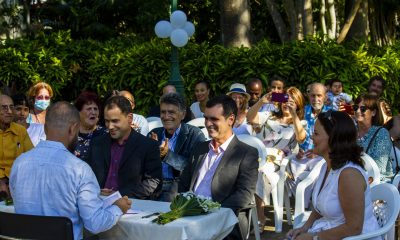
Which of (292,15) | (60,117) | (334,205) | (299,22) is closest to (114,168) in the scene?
(60,117)

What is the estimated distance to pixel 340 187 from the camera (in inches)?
187

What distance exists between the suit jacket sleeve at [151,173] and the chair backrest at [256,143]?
5.84 ft

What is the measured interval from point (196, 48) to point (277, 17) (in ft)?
14.5

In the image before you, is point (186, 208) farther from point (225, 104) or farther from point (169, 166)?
point (169, 166)

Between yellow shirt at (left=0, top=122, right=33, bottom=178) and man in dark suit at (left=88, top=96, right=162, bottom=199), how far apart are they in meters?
1.65

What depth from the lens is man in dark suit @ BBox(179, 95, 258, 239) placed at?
5633 millimetres

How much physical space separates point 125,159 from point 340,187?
194 centimetres

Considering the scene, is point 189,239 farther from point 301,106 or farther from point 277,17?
point 277,17

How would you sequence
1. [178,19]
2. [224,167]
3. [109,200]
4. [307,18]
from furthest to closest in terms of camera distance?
[307,18]
[178,19]
[224,167]
[109,200]

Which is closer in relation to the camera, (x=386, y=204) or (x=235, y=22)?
(x=386, y=204)

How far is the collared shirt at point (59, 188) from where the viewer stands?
14.2 feet

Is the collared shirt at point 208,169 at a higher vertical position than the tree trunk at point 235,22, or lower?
lower

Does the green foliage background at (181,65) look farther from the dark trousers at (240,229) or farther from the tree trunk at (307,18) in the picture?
the dark trousers at (240,229)

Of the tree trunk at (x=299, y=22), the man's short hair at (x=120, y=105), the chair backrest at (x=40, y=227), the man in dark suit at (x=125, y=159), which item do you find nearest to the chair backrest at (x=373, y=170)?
the man in dark suit at (x=125, y=159)
